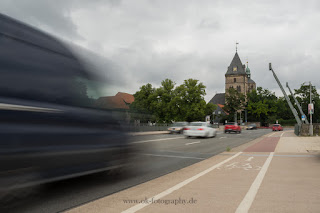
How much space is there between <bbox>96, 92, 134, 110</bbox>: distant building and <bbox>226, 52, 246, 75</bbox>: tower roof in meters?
129

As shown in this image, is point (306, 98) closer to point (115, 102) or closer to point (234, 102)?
point (234, 102)

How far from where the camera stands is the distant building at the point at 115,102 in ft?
17.5

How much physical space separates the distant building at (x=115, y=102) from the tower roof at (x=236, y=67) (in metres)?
129

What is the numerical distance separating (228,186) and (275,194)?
0.89 metres

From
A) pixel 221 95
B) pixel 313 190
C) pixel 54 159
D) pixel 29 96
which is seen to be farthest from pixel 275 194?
pixel 221 95

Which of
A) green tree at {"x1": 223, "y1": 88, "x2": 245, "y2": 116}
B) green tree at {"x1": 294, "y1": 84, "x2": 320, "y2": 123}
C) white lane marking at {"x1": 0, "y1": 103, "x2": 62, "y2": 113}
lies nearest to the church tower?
green tree at {"x1": 223, "y1": 88, "x2": 245, "y2": 116}

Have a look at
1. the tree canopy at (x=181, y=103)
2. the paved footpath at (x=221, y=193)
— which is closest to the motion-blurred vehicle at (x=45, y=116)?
the paved footpath at (x=221, y=193)

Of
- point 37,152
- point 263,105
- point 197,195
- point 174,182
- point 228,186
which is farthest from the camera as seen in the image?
point 263,105

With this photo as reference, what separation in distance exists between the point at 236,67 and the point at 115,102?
13232cm

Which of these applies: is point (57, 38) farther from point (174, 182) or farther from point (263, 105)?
point (263, 105)

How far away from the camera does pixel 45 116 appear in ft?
13.5

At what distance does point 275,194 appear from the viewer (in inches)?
188

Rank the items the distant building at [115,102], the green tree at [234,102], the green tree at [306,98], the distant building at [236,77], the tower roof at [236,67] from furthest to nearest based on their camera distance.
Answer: the tower roof at [236,67] → the distant building at [236,77] → the green tree at [234,102] → the green tree at [306,98] → the distant building at [115,102]

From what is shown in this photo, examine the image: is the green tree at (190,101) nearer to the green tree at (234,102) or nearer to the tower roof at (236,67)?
the green tree at (234,102)
